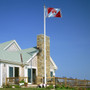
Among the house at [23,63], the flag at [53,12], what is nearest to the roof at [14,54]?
the house at [23,63]

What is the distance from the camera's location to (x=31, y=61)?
25.2 metres

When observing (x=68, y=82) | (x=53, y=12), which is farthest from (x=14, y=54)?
(x=68, y=82)

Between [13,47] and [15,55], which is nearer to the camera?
[15,55]

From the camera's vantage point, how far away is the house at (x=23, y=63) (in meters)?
21.8

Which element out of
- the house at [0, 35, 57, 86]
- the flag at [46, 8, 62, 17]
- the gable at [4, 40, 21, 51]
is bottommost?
the house at [0, 35, 57, 86]

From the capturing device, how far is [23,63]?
23953 millimetres

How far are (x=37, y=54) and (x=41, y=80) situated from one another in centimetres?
355

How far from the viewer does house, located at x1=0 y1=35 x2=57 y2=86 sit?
21816 millimetres

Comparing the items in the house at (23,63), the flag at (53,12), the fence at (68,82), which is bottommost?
the fence at (68,82)

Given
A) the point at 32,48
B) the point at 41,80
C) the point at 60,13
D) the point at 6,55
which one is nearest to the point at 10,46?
the point at 32,48

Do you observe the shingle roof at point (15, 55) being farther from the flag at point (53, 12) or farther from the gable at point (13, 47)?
the flag at point (53, 12)

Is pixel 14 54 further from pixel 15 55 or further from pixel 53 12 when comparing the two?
pixel 53 12

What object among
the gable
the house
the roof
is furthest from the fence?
the gable

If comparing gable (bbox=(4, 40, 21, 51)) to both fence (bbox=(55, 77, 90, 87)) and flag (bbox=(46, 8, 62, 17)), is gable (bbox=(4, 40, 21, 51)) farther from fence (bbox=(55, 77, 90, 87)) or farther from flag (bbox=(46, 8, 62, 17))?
fence (bbox=(55, 77, 90, 87))
